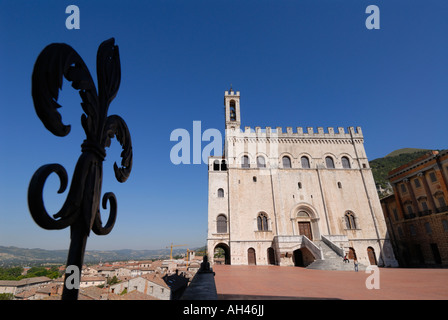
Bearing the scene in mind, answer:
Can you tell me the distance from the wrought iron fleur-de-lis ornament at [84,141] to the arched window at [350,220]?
1018 inches

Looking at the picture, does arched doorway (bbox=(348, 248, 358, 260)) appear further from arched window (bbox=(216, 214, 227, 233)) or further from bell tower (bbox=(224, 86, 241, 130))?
bell tower (bbox=(224, 86, 241, 130))

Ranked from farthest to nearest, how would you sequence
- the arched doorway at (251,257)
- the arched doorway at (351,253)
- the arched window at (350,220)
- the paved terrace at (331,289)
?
1. the arched window at (350,220)
2. the arched doorway at (351,253)
3. the arched doorway at (251,257)
4. the paved terrace at (331,289)

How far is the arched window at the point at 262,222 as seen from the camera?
2247 cm

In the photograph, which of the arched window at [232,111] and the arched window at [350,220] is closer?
the arched window at [350,220]

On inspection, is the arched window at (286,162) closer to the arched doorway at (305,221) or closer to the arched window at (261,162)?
the arched window at (261,162)

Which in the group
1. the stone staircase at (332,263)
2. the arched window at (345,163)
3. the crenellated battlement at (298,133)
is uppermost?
the crenellated battlement at (298,133)

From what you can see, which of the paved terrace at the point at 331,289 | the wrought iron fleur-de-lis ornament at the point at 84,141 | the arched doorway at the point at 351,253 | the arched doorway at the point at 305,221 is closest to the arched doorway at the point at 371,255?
the arched doorway at the point at 351,253

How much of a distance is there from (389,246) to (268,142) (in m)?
16.3

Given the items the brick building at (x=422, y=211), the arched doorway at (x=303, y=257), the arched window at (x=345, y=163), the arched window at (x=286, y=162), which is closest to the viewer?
the arched doorway at (x=303, y=257)

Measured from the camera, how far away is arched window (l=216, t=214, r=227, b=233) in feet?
72.9

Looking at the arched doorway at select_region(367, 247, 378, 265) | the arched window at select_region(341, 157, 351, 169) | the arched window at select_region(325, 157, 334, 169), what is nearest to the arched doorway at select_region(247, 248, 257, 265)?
the arched doorway at select_region(367, 247, 378, 265)

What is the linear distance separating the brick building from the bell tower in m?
20.2

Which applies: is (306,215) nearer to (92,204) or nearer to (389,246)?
(389,246)
